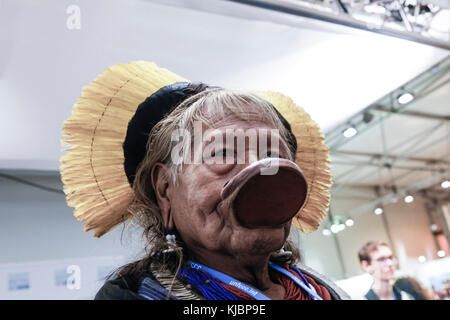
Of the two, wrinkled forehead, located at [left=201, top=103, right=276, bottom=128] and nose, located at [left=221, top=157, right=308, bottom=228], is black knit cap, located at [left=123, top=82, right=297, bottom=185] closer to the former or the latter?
wrinkled forehead, located at [left=201, top=103, right=276, bottom=128]

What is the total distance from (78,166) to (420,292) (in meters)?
3.96

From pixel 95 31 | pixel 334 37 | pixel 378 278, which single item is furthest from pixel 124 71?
pixel 378 278

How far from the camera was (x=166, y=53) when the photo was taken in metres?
2.94

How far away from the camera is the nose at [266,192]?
0.57 metres

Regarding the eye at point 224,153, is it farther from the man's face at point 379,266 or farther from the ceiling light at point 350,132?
the ceiling light at point 350,132

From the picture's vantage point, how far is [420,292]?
4.03 metres

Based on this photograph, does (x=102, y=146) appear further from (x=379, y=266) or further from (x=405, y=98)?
(x=405, y=98)

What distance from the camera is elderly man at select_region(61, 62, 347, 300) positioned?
24.3 inches

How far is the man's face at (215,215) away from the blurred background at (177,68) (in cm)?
129

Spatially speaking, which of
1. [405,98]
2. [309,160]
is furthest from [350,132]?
[309,160]

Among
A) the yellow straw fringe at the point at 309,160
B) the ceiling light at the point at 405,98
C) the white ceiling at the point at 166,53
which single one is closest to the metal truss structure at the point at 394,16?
the white ceiling at the point at 166,53

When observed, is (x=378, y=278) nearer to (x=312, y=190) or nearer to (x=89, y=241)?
(x=89, y=241)

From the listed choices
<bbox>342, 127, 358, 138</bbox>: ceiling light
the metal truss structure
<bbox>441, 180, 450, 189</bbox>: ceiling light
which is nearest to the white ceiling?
the metal truss structure

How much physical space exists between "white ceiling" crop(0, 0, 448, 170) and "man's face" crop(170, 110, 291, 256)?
6.91ft
